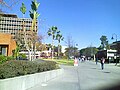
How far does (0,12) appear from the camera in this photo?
11477mm

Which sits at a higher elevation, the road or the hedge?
the hedge

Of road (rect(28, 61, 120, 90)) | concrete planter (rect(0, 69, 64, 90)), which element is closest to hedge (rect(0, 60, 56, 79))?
concrete planter (rect(0, 69, 64, 90))

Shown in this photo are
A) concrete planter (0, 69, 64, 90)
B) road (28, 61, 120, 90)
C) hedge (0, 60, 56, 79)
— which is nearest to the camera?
concrete planter (0, 69, 64, 90)


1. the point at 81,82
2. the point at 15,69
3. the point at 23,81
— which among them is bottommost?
the point at 81,82

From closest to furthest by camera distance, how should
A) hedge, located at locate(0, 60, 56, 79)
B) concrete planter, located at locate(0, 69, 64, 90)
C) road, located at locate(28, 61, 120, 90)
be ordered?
concrete planter, located at locate(0, 69, 64, 90)
hedge, located at locate(0, 60, 56, 79)
road, located at locate(28, 61, 120, 90)

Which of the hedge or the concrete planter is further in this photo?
the hedge

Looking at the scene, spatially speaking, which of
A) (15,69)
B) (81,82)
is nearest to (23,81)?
(15,69)

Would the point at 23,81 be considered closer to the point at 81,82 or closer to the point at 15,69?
the point at 15,69

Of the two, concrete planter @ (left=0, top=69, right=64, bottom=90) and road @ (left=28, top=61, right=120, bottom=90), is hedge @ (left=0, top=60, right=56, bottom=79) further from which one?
road @ (left=28, top=61, right=120, bottom=90)

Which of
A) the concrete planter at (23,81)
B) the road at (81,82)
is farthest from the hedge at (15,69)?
the road at (81,82)

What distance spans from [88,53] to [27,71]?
143m

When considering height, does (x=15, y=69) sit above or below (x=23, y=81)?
above

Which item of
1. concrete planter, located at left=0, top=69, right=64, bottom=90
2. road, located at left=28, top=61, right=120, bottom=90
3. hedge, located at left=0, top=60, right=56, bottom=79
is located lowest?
road, located at left=28, top=61, right=120, bottom=90

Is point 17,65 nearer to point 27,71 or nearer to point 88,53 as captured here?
point 27,71
